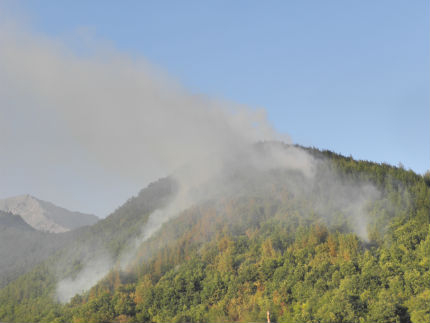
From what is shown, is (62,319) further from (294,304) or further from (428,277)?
(428,277)

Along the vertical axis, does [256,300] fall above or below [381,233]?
below

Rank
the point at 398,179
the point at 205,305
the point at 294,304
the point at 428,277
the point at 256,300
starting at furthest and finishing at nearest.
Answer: the point at 398,179
the point at 205,305
the point at 256,300
the point at 294,304
the point at 428,277

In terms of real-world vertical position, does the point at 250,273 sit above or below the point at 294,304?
above

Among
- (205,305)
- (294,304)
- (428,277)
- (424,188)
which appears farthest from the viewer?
(424,188)

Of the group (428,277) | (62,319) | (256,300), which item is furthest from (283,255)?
(62,319)

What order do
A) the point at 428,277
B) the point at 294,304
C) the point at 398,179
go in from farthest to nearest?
the point at 398,179, the point at 294,304, the point at 428,277

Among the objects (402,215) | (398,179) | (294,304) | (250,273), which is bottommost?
(294,304)

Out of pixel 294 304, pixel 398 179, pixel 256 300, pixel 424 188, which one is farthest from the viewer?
pixel 398 179

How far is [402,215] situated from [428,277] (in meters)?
41.4

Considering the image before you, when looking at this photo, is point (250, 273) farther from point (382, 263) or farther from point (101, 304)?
point (101, 304)

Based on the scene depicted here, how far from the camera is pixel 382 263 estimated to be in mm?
145500

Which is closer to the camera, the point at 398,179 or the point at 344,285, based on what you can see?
the point at 344,285

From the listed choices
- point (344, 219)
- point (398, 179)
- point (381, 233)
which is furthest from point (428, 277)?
point (398, 179)

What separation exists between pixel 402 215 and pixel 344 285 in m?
47.5
